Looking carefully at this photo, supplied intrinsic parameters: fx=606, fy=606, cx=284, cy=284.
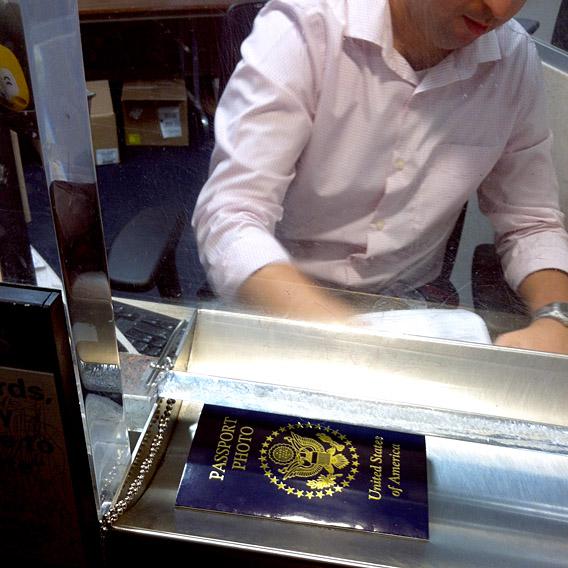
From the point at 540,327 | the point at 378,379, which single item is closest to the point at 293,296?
the point at 378,379

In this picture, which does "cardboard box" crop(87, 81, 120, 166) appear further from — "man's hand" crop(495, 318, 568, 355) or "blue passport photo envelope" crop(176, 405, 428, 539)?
"man's hand" crop(495, 318, 568, 355)

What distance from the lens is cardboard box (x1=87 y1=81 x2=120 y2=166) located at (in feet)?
1.59

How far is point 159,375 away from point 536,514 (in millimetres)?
370

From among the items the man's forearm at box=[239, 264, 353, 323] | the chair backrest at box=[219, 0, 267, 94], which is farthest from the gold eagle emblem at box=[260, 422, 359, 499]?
the chair backrest at box=[219, 0, 267, 94]

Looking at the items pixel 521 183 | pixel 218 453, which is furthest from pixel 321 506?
pixel 521 183

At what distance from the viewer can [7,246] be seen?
548 mm

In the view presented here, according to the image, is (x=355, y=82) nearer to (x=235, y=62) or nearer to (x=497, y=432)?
(x=235, y=62)

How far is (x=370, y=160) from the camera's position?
24.6 inches

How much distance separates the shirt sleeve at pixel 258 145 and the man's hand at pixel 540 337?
0.76 ft

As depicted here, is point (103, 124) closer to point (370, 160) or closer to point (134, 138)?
point (134, 138)

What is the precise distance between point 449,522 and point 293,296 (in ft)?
0.82

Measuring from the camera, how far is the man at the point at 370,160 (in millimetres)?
532

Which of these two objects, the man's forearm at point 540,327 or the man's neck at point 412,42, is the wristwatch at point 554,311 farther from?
the man's neck at point 412,42

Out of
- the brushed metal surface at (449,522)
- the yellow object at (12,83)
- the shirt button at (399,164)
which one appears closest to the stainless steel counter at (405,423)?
the brushed metal surface at (449,522)
